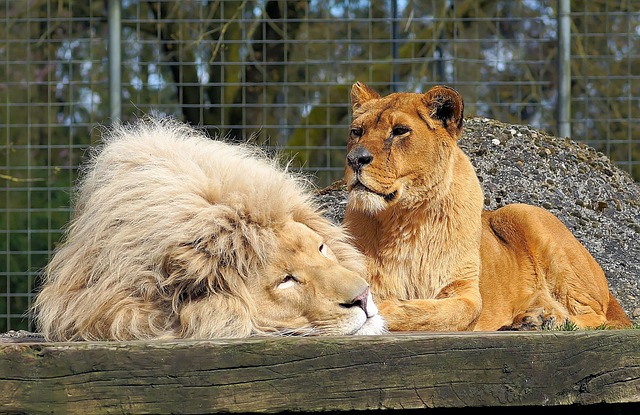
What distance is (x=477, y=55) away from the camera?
410 inches

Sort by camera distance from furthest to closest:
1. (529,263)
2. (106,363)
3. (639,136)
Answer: (639,136)
(529,263)
(106,363)

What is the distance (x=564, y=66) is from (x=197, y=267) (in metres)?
4.35

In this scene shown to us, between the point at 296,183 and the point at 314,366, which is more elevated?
the point at 296,183

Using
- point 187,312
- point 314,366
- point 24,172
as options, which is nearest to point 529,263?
point 187,312

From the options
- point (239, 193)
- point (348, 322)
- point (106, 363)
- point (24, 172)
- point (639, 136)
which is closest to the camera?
point (106, 363)

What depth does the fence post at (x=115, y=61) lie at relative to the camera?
6.46 metres

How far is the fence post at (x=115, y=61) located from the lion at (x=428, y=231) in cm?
277

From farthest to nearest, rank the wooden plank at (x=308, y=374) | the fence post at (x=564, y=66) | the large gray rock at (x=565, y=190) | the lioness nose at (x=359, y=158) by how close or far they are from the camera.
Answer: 1. the fence post at (x=564, y=66)
2. the large gray rock at (x=565, y=190)
3. the lioness nose at (x=359, y=158)
4. the wooden plank at (x=308, y=374)

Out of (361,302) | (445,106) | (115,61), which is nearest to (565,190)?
(445,106)

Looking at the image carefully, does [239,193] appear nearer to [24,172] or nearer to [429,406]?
[429,406]

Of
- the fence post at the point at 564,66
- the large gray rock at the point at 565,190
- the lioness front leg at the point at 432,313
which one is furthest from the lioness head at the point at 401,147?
the fence post at the point at 564,66

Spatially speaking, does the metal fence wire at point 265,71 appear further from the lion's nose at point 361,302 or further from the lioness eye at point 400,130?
the lion's nose at point 361,302

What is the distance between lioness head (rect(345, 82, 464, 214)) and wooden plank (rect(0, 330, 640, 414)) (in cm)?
132

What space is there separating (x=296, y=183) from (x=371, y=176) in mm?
300
